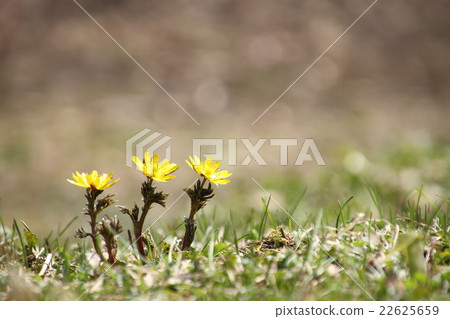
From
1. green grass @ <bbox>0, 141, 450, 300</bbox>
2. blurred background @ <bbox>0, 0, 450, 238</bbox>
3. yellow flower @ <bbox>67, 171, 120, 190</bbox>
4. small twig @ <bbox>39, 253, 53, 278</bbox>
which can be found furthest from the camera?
blurred background @ <bbox>0, 0, 450, 238</bbox>

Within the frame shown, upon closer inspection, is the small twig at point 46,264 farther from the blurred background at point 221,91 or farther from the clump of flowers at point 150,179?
the blurred background at point 221,91

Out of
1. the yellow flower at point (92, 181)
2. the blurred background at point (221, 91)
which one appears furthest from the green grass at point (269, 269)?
the blurred background at point (221, 91)

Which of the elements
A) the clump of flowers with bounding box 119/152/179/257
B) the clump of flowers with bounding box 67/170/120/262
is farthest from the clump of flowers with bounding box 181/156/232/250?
the clump of flowers with bounding box 67/170/120/262

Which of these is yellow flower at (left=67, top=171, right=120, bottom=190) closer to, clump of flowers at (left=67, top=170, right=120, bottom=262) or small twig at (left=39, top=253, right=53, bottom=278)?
clump of flowers at (left=67, top=170, right=120, bottom=262)

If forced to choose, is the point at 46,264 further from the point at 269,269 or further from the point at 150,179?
the point at 269,269

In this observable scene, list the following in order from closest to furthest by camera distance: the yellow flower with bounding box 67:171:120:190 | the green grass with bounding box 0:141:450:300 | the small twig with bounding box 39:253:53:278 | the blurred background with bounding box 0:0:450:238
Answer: the green grass with bounding box 0:141:450:300, the yellow flower with bounding box 67:171:120:190, the small twig with bounding box 39:253:53:278, the blurred background with bounding box 0:0:450:238

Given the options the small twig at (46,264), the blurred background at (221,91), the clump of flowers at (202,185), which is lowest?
the small twig at (46,264)

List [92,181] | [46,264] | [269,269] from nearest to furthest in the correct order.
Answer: [269,269] < [92,181] < [46,264]

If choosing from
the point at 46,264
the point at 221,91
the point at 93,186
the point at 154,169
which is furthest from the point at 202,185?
the point at 221,91
